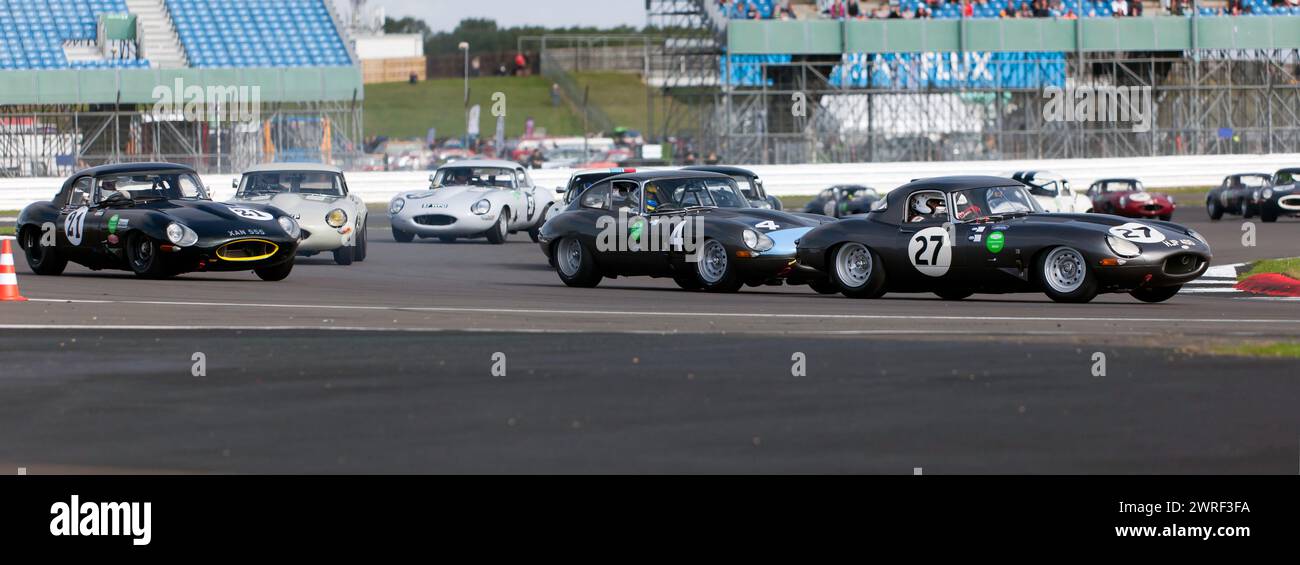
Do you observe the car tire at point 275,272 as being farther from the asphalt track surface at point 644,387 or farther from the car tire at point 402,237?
the car tire at point 402,237

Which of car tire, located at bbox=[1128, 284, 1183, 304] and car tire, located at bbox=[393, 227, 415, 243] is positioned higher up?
car tire, located at bbox=[393, 227, 415, 243]

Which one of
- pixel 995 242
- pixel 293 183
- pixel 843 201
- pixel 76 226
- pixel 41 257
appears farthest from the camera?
pixel 843 201

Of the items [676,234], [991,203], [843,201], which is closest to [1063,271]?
[991,203]

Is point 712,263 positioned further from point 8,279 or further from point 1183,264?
point 8,279

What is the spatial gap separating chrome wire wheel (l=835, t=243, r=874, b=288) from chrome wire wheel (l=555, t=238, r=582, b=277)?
2989 millimetres

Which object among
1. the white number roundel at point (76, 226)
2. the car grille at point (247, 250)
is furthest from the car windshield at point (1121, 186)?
the white number roundel at point (76, 226)

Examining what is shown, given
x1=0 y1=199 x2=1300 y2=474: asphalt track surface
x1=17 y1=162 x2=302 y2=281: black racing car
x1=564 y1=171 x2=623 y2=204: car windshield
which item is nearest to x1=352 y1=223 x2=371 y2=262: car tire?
x1=564 y1=171 x2=623 y2=204: car windshield

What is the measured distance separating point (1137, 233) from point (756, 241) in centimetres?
350

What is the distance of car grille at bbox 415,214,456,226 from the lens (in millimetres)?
25750

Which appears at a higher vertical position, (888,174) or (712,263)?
(888,174)

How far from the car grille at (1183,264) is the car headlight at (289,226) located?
859 centimetres

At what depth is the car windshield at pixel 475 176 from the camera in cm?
2630

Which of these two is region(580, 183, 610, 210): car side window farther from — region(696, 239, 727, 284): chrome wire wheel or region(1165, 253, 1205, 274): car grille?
region(1165, 253, 1205, 274): car grille

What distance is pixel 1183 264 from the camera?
563 inches
